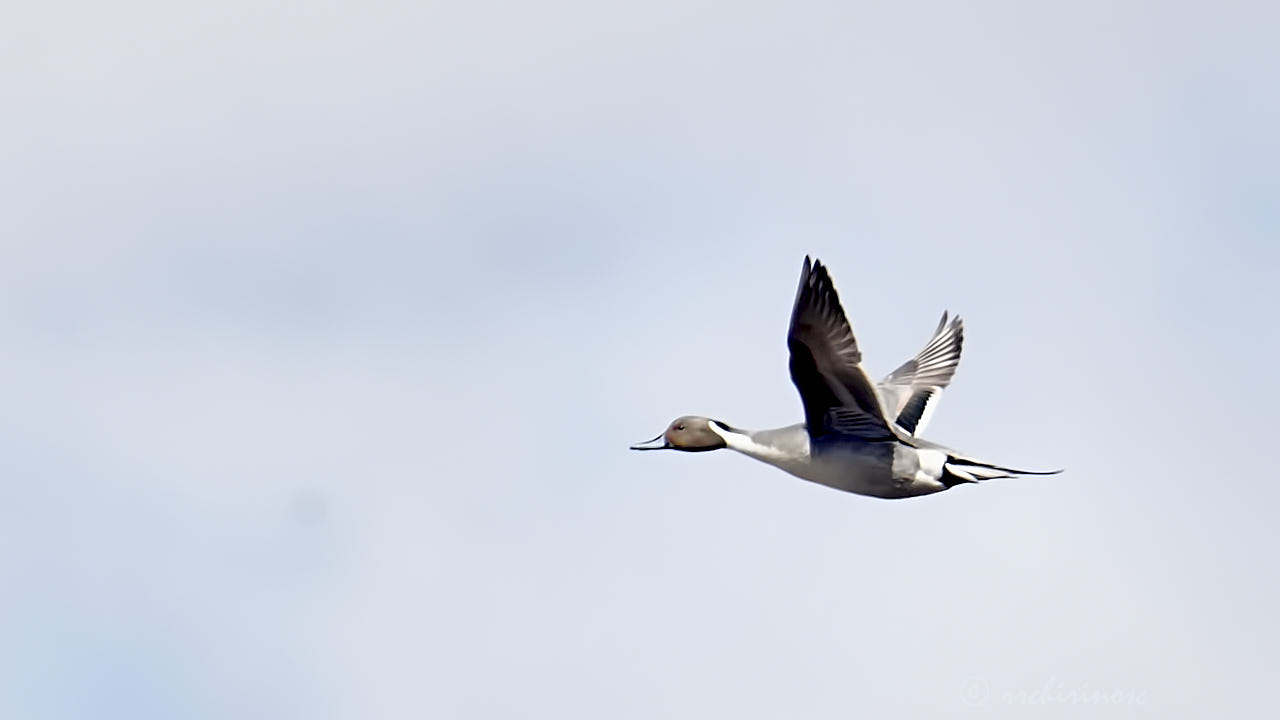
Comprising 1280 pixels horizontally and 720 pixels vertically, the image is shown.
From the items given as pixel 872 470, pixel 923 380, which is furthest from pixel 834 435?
pixel 923 380

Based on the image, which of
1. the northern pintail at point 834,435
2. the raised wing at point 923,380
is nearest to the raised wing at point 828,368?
the northern pintail at point 834,435

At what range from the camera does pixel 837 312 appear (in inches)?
669

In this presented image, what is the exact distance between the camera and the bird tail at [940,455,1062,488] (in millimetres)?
18938

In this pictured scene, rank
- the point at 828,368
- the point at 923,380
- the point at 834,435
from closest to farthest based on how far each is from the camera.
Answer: the point at 828,368 < the point at 834,435 < the point at 923,380

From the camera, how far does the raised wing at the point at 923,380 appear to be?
21.4 m

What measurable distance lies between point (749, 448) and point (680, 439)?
0.79 metres

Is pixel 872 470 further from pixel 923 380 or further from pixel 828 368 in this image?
pixel 923 380

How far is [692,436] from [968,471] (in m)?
2.63

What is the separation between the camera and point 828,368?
17.7 meters

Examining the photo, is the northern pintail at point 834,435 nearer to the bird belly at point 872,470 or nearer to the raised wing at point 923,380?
the bird belly at point 872,470

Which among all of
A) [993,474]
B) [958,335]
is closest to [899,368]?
[958,335]

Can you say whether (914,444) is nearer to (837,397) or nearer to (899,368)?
(837,397)

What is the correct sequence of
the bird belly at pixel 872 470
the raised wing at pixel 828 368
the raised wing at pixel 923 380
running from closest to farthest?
the raised wing at pixel 828 368 → the bird belly at pixel 872 470 → the raised wing at pixel 923 380

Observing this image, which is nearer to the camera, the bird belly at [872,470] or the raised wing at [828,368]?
the raised wing at [828,368]
